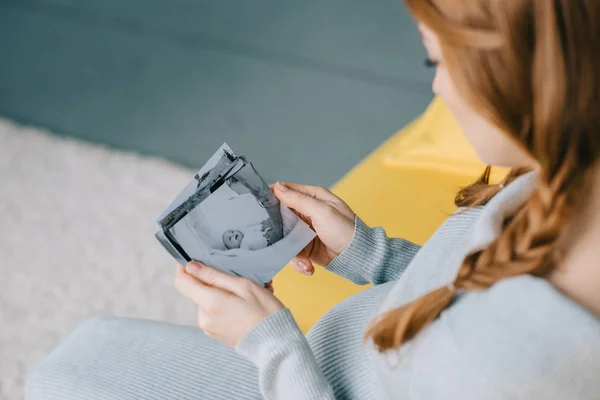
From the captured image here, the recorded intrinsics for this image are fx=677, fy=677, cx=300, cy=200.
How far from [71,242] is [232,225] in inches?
42.1

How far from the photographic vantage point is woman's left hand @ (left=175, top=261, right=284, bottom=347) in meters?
0.79

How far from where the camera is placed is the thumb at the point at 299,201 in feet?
3.07

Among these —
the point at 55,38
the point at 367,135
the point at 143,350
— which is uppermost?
the point at 55,38

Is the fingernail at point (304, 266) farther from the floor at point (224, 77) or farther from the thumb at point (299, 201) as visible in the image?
the floor at point (224, 77)

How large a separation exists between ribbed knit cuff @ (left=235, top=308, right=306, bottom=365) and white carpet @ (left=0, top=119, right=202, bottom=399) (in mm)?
855

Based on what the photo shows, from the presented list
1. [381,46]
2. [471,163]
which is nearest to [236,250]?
[471,163]

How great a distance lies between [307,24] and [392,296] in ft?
4.83

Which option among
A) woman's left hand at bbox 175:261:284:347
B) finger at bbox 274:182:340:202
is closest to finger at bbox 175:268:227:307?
woman's left hand at bbox 175:261:284:347

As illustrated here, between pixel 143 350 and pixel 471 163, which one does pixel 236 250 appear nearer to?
pixel 143 350

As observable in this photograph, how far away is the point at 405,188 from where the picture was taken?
130 cm

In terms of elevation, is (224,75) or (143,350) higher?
(224,75)

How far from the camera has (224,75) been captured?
215 cm

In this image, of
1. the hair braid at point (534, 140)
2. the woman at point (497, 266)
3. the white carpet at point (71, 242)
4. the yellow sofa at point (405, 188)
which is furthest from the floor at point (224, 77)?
the hair braid at point (534, 140)

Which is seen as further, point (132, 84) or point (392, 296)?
point (132, 84)
